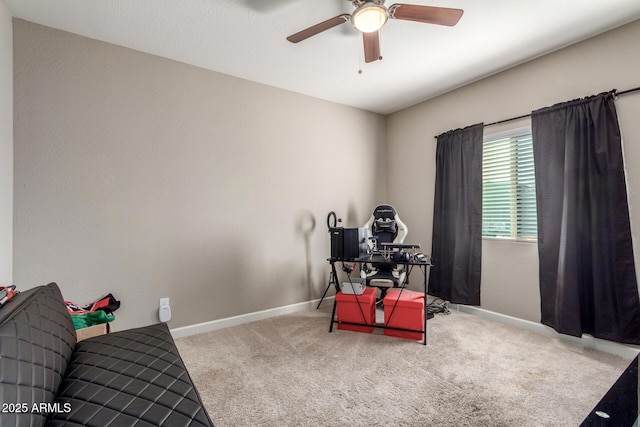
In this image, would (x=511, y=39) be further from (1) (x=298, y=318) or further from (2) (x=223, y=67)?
(1) (x=298, y=318)

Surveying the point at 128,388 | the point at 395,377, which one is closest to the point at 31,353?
the point at 128,388

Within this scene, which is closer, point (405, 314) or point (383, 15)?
point (383, 15)

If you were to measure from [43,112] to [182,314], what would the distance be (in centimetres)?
197

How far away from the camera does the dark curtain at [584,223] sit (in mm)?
2225

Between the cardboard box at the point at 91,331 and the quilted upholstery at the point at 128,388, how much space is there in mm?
507

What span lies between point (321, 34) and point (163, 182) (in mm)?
1882

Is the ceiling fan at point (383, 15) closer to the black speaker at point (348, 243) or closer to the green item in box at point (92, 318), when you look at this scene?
the black speaker at point (348, 243)

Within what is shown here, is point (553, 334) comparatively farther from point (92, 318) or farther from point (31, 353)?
point (92, 318)

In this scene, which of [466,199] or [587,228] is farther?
[466,199]

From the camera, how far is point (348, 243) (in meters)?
2.86

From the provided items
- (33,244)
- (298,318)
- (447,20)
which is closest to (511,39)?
(447,20)

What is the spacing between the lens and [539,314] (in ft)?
8.95

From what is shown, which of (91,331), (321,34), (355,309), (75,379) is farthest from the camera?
(355,309)

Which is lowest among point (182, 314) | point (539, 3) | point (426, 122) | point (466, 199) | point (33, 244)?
point (182, 314)
